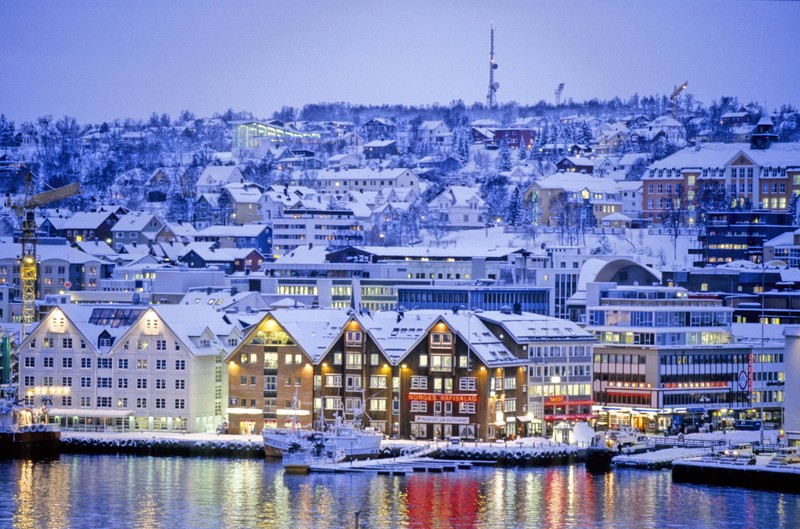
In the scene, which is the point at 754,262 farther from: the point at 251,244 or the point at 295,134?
the point at 295,134

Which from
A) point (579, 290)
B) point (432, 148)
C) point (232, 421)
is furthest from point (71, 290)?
point (432, 148)

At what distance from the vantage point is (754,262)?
328 ft

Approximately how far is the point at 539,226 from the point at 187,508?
69643 millimetres

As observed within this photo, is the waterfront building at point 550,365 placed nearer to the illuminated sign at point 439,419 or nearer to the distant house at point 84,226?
the illuminated sign at point 439,419

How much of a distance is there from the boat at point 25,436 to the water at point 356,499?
6.83 ft

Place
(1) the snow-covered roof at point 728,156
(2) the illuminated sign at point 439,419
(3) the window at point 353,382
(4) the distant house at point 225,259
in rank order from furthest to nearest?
1. (1) the snow-covered roof at point 728,156
2. (4) the distant house at point 225,259
3. (3) the window at point 353,382
4. (2) the illuminated sign at point 439,419

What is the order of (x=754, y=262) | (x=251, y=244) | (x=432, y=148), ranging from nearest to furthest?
(x=754, y=262) → (x=251, y=244) → (x=432, y=148)

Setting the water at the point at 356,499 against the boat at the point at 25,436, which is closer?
the water at the point at 356,499

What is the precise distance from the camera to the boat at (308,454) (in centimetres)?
5984

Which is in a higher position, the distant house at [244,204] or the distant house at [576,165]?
the distant house at [576,165]

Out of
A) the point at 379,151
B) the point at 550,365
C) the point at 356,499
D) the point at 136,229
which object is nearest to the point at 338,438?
the point at 356,499

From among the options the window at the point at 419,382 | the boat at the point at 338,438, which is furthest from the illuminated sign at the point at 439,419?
the boat at the point at 338,438

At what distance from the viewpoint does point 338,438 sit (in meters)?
61.8

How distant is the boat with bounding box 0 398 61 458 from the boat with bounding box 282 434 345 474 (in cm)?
838
